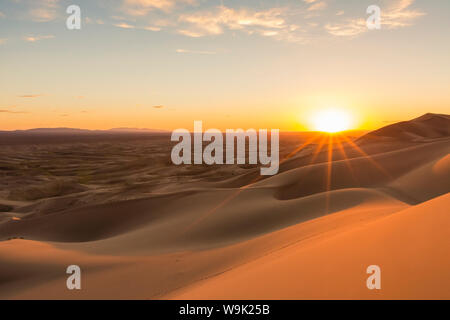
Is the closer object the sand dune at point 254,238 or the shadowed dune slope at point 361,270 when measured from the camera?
the shadowed dune slope at point 361,270

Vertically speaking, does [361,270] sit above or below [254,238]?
below

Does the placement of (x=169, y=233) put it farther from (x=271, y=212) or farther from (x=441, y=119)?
(x=441, y=119)

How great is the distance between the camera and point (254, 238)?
641 cm

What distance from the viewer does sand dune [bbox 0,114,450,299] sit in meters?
2.48

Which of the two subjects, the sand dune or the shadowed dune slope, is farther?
the sand dune

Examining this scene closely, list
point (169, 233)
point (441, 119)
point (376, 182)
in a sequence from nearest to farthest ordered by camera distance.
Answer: point (169, 233), point (376, 182), point (441, 119)

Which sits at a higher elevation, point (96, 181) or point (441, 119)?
point (441, 119)

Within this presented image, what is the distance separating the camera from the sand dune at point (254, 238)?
8.14ft

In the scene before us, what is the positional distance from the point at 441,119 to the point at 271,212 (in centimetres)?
3822

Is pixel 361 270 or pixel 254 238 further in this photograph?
pixel 254 238

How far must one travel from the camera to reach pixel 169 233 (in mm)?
8109
